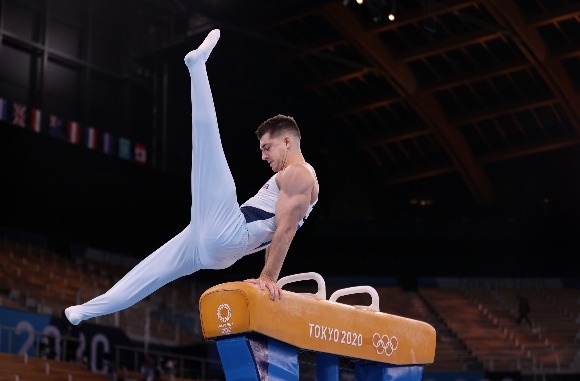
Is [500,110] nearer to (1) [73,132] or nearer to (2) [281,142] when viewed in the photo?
(1) [73,132]

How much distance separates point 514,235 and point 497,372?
8257 mm

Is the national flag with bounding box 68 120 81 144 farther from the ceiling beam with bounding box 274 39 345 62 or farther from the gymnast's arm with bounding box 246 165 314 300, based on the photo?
the gymnast's arm with bounding box 246 165 314 300

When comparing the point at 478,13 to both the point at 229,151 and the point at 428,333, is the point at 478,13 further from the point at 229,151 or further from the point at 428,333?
the point at 428,333

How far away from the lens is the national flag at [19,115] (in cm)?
1908

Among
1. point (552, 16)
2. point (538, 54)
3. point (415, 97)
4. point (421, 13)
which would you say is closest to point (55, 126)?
point (421, 13)

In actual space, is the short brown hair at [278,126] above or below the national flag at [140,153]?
below

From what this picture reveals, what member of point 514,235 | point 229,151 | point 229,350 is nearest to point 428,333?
point 229,350

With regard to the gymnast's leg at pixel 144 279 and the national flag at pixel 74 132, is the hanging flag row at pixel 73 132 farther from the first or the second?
the gymnast's leg at pixel 144 279

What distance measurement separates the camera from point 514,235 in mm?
26891

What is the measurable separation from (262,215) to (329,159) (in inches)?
941

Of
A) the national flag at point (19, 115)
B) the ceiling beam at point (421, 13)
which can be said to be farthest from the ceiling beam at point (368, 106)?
the national flag at point (19, 115)

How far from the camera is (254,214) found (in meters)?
5.40

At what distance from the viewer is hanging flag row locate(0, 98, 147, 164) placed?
19078mm

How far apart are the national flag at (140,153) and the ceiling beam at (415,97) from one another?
6.64 meters
